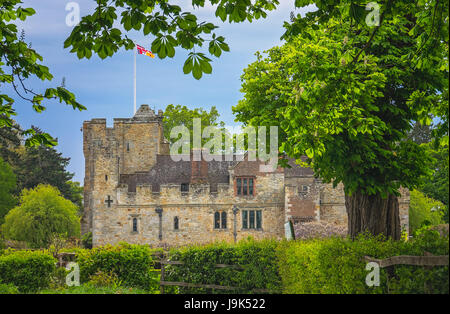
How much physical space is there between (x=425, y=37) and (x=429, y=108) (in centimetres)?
226

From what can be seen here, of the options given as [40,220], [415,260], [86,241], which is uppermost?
[415,260]

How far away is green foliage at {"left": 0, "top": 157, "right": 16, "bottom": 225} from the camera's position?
49688 millimetres

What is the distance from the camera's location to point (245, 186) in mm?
40031

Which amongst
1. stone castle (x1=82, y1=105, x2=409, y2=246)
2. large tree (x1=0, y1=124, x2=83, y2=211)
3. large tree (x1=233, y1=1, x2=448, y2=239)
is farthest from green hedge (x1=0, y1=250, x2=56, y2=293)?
large tree (x1=0, y1=124, x2=83, y2=211)

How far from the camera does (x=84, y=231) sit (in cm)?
4297

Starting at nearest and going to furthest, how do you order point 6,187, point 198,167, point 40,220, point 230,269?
point 230,269, point 40,220, point 198,167, point 6,187

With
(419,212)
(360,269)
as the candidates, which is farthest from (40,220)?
(360,269)

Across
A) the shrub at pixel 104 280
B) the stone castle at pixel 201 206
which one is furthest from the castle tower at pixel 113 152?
the shrub at pixel 104 280

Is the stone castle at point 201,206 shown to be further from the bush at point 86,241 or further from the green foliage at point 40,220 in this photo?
the green foliage at point 40,220

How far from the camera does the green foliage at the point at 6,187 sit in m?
49.7

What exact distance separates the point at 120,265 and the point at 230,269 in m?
4.34

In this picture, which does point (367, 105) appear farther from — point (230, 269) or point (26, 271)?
point (26, 271)

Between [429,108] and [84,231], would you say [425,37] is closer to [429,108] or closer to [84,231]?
[429,108]

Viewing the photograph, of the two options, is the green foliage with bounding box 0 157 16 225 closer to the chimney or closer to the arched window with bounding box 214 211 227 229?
the chimney
